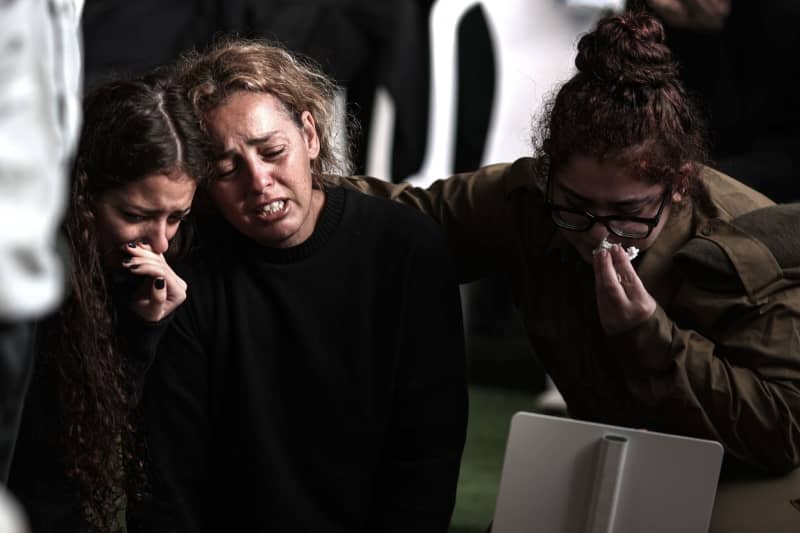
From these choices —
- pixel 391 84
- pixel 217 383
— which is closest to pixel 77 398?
pixel 217 383

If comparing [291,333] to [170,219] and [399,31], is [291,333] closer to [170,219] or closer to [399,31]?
[170,219]

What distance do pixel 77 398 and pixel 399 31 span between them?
1.66 meters

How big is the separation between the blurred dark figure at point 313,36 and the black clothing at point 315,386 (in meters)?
0.92

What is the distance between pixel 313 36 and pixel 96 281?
4.55ft

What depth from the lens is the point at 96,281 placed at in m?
1.66

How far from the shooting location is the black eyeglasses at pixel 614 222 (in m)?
1.69

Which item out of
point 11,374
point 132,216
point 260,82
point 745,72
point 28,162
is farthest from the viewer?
point 745,72

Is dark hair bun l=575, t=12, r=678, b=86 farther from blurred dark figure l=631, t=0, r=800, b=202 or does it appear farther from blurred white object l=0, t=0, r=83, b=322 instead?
blurred white object l=0, t=0, r=83, b=322

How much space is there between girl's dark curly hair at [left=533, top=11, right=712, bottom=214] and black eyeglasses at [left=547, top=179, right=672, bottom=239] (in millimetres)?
58

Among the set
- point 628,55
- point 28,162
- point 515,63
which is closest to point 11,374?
point 28,162

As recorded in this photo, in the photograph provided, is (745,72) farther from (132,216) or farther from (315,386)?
(132,216)

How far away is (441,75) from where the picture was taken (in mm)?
3436

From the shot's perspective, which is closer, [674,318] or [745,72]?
[674,318]

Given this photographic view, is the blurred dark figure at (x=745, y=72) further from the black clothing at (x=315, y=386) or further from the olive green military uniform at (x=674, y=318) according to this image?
the black clothing at (x=315, y=386)
